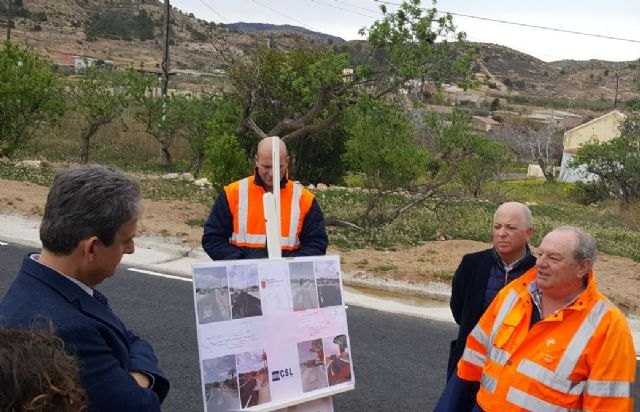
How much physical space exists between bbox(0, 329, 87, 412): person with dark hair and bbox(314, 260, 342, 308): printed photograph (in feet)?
6.53

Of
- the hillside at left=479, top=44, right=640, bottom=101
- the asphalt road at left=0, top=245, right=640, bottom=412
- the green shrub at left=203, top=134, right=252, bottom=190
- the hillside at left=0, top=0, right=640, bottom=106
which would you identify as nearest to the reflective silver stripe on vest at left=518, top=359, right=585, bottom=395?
the asphalt road at left=0, top=245, right=640, bottom=412

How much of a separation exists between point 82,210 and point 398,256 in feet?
31.8

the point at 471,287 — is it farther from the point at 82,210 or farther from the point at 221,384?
the point at 82,210

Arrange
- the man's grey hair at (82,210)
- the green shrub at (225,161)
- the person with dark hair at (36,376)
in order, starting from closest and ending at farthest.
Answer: the person with dark hair at (36,376) < the man's grey hair at (82,210) < the green shrub at (225,161)

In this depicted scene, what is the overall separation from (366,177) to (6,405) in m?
13.3

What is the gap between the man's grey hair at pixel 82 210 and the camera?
6.77 feet

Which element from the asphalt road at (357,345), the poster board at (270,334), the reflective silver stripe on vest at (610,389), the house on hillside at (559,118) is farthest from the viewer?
the house on hillside at (559,118)

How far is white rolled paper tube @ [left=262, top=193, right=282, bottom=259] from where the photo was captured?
348 cm

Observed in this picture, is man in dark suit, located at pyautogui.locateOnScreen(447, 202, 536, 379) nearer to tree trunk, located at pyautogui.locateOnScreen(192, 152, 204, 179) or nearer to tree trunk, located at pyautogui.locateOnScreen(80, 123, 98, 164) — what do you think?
tree trunk, located at pyautogui.locateOnScreen(192, 152, 204, 179)

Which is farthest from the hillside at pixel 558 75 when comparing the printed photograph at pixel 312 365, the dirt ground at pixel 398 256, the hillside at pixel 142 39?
the printed photograph at pixel 312 365

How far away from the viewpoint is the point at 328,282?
356 centimetres

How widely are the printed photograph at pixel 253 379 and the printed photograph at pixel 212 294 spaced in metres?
0.22

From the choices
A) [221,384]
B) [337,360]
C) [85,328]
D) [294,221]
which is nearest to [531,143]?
[294,221]

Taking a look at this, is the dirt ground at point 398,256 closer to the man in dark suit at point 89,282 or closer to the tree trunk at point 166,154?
the man in dark suit at point 89,282
